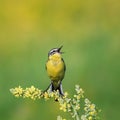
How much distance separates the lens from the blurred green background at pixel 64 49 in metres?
7.77

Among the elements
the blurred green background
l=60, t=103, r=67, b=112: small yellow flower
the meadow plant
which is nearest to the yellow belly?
the meadow plant

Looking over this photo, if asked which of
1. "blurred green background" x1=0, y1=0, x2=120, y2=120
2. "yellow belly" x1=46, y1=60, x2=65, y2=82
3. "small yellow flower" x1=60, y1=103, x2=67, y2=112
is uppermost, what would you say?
"blurred green background" x1=0, y1=0, x2=120, y2=120

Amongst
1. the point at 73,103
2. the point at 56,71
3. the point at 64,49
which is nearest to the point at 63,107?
the point at 73,103

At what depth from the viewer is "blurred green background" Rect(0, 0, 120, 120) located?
7770 mm

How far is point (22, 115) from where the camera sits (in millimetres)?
7387

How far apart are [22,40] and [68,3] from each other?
2173 millimetres

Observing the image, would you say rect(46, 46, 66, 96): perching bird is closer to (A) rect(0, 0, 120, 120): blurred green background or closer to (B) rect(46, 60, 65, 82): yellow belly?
(B) rect(46, 60, 65, 82): yellow belly

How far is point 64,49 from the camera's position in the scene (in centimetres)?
1028

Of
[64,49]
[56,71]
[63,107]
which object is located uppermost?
[64,49]

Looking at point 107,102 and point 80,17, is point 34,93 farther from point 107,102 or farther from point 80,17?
point 80,17

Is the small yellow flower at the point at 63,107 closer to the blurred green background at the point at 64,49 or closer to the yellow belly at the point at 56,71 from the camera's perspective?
the yellow belly at the point at 56,71

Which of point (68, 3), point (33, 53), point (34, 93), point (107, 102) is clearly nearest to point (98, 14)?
point (68, 3)

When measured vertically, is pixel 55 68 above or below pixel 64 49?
below

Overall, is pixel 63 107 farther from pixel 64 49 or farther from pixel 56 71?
pixel 64 49
